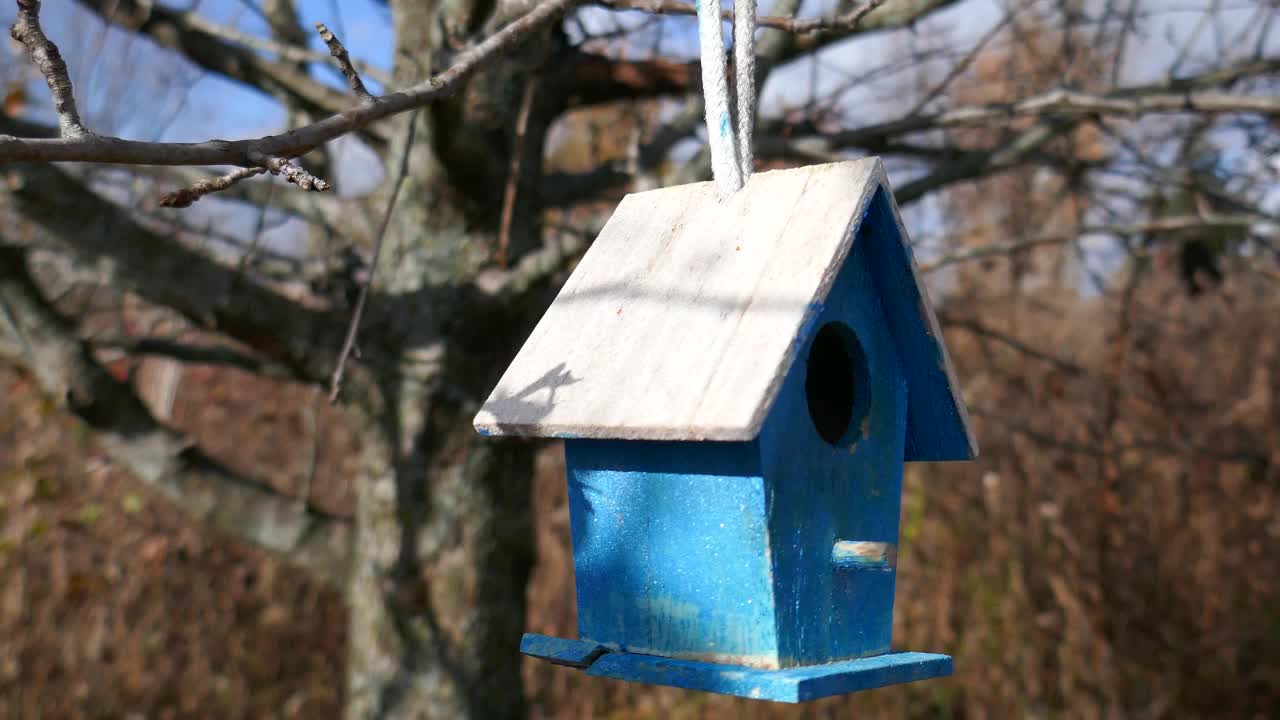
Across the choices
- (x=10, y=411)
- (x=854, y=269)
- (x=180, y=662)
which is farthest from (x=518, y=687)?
(x=10, y=411)

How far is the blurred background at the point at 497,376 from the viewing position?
3072mm

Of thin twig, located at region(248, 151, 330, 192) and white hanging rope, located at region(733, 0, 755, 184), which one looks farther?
white hanging rope, located at region(733, 0, 755, 184)

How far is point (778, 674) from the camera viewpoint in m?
1.48

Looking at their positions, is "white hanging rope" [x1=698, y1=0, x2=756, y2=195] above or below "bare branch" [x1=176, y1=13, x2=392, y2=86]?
below

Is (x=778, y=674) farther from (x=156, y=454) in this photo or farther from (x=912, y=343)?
(x=156, y=454)

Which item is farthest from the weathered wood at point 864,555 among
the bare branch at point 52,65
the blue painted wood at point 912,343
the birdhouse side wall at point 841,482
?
the bare branch at point 52,65

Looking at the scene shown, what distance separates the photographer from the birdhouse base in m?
1.45

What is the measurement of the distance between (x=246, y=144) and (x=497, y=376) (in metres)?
2.15

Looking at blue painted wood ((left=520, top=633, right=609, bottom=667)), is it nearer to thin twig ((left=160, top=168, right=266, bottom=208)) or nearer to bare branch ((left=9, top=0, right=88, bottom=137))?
thin twig ((left=160, top=168, right=266, bottom=208))

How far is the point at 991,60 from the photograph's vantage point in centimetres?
607

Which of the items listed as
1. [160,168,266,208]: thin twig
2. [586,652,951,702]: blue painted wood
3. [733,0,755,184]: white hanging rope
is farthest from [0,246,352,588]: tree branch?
[733,0,755,184]: white hanging rope

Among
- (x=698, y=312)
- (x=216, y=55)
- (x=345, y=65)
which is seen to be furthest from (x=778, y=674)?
(x=216, y=55)

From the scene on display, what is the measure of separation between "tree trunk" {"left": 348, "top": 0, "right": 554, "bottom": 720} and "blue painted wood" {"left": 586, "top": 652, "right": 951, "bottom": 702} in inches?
64.6

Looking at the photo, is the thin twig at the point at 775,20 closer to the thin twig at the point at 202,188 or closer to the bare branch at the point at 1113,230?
the thin twig at the point at 202,188
